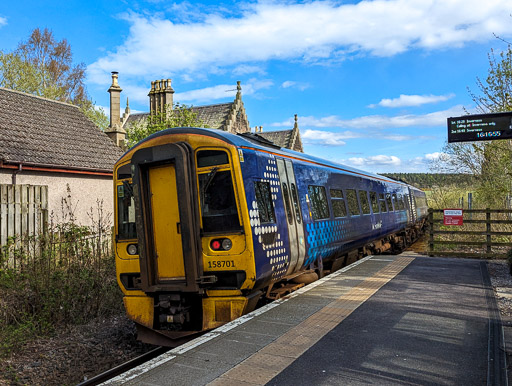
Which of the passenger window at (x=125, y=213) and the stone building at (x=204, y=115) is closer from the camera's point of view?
the passenger window at (x=125, y=213)

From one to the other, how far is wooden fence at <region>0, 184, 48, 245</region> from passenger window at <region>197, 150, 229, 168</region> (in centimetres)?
508

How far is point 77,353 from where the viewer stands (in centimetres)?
648

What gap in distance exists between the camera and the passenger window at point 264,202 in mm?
6504

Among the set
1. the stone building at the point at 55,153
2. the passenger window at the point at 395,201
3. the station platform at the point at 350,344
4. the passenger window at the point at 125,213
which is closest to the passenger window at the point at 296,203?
the station platform at the point at 350,344

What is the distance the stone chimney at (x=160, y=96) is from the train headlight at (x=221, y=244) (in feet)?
67.8

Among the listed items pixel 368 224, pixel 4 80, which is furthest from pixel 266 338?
pixel 4 80

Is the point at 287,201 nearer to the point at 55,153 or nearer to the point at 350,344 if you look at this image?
the point at 350,344

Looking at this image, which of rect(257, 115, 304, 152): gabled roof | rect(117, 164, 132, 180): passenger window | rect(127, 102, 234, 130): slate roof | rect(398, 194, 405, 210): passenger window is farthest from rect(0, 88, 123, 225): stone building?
rect(257, 115, 304, 152): gabled roof

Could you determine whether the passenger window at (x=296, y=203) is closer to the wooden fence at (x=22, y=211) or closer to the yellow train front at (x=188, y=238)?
the yellow train front at (x=188, y=238)

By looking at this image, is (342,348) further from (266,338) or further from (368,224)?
(368,224)

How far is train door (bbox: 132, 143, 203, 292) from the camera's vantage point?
6.01 m

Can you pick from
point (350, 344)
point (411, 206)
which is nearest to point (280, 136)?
point (411, 206)

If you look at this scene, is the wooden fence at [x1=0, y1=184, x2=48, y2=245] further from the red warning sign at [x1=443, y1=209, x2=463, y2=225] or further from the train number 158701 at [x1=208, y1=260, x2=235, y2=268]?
the red warning sign at [x1=443, y1=209, x2=463, y2=225]

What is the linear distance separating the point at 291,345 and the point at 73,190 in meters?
10.6
